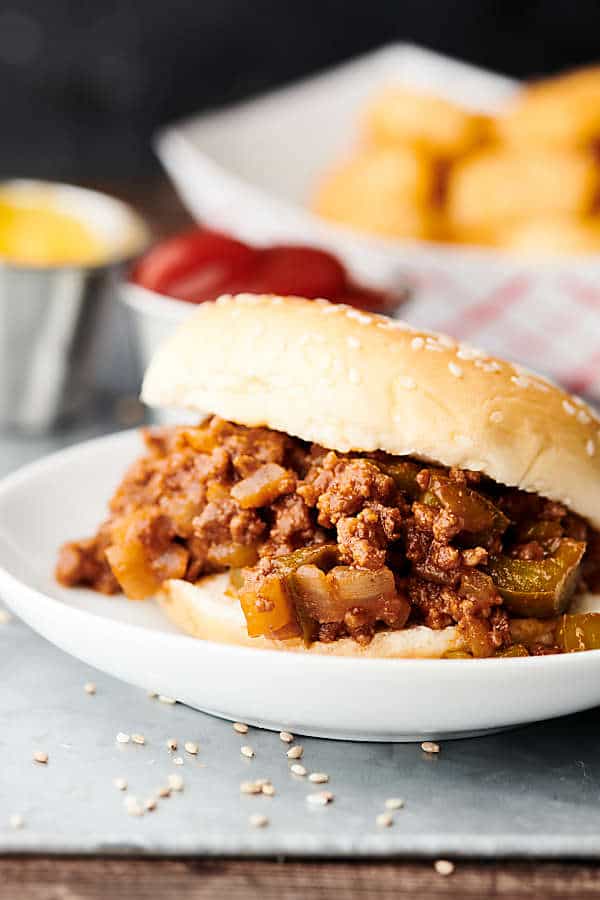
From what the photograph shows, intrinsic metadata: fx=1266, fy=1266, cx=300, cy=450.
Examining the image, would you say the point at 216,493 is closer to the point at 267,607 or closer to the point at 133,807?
the point at 267,607

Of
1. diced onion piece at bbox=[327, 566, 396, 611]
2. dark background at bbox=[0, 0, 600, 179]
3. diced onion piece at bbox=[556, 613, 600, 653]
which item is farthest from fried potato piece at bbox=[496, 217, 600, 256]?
dark background at bbox=[0, 0, 600, 179]

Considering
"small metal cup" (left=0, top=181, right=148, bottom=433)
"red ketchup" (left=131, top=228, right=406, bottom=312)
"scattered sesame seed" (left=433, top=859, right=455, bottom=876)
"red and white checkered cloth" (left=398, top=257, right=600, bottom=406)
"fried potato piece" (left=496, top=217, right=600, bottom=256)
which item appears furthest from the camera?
"fried potato piece" (left=496, top=217, right=600, bottom=256)

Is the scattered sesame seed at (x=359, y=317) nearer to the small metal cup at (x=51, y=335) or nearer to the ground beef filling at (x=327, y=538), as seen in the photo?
the ground beef filling at (x=327, y=538)

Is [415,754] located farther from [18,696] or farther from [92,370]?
[92,370]

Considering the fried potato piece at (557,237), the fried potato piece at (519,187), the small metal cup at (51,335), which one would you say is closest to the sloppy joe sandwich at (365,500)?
the small metal cup at (51,335)

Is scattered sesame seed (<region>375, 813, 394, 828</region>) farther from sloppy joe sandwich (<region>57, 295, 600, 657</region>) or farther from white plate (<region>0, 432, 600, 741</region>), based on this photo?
sloppy joe sandwich (<region>57, 295, 600, 657</region>)

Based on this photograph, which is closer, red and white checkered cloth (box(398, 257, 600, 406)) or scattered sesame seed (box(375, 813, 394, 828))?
scattered sesame seed (box(375, 813, 394, 828))
